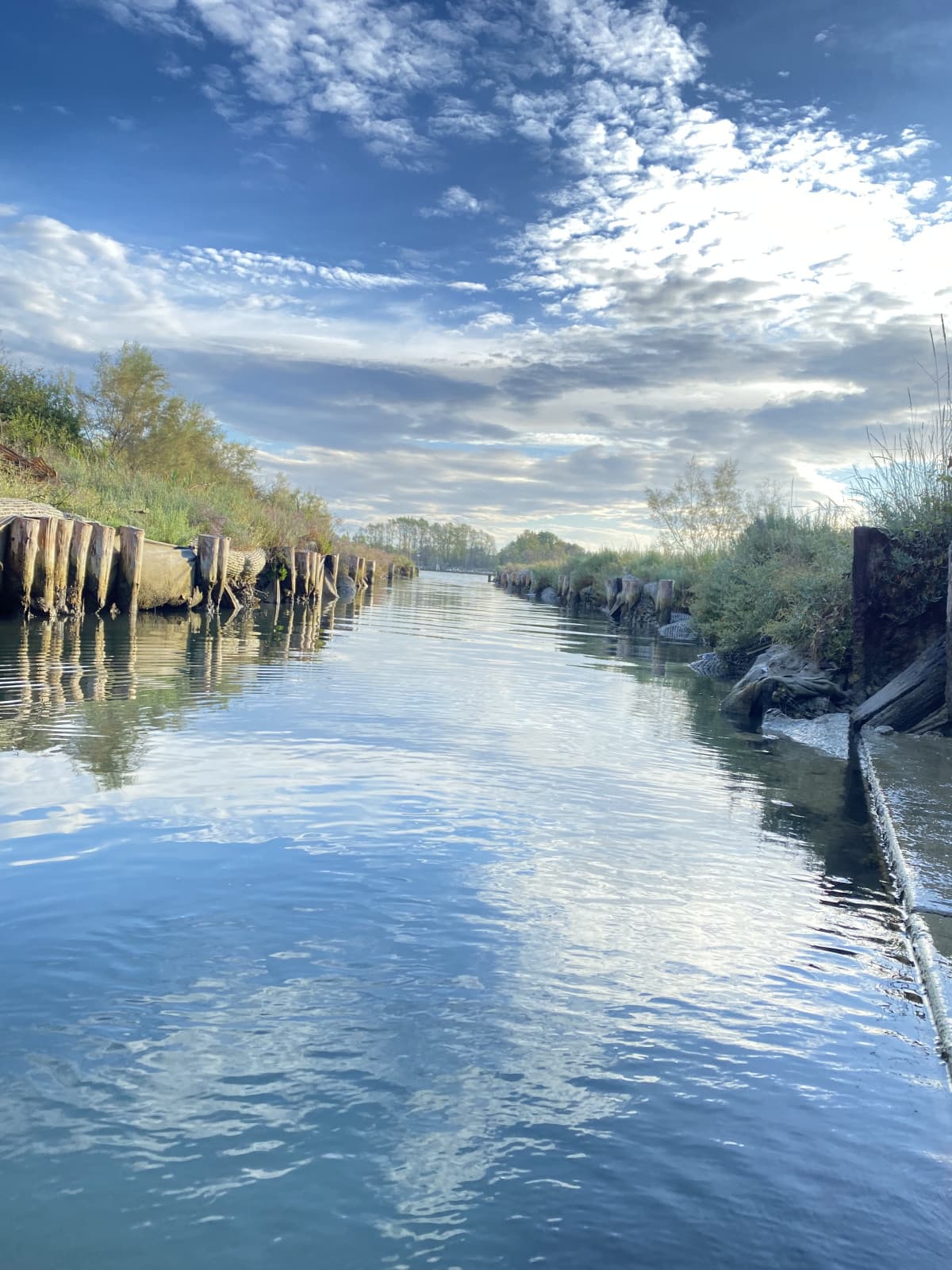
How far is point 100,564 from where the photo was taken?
1587cm

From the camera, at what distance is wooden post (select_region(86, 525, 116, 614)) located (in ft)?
50.8

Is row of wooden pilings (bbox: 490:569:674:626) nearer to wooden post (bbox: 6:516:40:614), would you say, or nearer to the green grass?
the green grass

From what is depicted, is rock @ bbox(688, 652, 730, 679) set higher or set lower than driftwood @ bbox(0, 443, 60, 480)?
lower

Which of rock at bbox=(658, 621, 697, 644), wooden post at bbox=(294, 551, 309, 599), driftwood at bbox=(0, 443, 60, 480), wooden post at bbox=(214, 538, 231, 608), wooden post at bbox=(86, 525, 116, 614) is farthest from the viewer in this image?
wooden post at bbox=(294, 551, 309, 599)

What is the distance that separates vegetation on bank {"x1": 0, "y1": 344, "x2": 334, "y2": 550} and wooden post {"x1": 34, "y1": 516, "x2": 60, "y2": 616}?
2693 mm

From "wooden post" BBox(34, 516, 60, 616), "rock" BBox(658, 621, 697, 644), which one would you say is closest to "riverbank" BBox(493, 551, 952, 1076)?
"wooden post" BBox(34, 516, 60, 616)

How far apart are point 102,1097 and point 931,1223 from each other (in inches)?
80.7

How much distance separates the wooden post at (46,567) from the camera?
45.9 feet

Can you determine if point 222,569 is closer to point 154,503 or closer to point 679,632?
point 154,503

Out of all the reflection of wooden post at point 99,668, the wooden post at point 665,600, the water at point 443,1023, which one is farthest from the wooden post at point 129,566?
the wooden post at point 665,600

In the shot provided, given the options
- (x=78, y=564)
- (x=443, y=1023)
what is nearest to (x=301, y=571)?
(x=78, y=564)

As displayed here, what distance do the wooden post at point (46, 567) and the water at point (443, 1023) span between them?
787cm

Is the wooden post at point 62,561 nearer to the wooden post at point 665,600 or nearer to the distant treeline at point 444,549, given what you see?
the wooden post at point 665,600

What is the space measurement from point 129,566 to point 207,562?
144 inches
